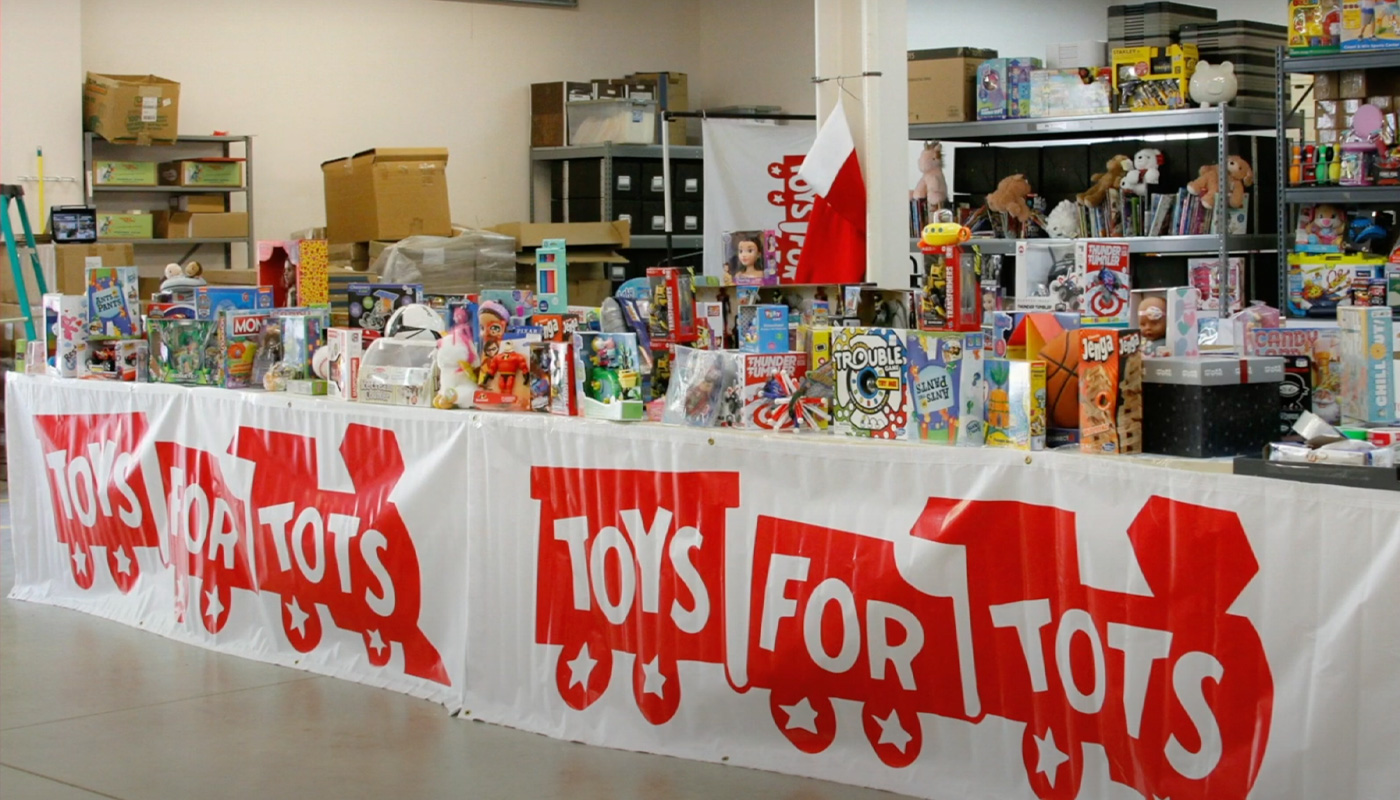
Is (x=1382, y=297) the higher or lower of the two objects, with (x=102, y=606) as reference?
higher

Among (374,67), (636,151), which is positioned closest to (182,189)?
(374,67)

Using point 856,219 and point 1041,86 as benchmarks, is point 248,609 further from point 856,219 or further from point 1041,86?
point 1041,86

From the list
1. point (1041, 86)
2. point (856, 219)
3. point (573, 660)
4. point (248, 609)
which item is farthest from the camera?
point (1041, 86)

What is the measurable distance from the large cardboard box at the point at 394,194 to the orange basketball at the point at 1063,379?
7.26m

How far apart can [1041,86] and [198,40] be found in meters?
5.61

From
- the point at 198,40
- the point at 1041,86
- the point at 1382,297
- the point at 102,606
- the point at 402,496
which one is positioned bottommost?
the point at 102,606

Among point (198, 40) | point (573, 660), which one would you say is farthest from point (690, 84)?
point (573, 660)

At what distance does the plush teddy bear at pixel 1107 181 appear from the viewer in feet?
26.1

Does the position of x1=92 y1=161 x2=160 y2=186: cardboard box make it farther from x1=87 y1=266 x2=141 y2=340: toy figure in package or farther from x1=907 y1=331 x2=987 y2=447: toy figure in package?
x1=907 y1=331 x2=987 y2=447: toy figure in package

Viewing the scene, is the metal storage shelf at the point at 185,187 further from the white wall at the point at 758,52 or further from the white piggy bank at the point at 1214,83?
the white piggy bank at the point at 1214,83

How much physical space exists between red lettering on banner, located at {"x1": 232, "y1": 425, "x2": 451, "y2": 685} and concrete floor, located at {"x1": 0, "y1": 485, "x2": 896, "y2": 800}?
0.52ft

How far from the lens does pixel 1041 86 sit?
27.3 ft

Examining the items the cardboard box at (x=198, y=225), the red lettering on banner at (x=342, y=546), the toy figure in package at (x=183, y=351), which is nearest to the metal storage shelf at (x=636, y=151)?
the cardboard box at (x=198, y=225)

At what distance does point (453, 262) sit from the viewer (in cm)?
989
